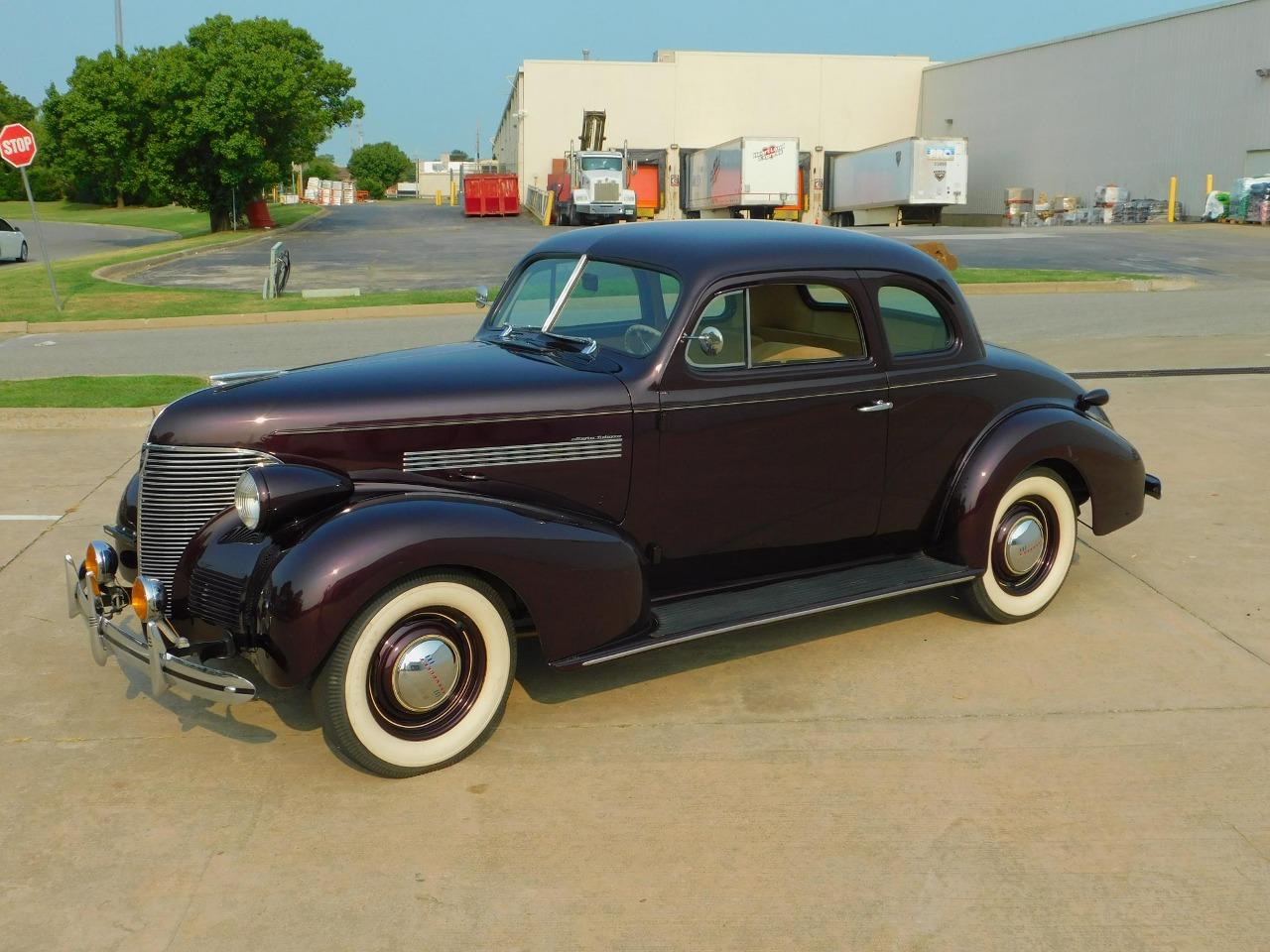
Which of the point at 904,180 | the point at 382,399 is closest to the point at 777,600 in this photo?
the point at 382,399

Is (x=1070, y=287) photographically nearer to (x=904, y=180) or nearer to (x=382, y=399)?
(x=382, y=399)

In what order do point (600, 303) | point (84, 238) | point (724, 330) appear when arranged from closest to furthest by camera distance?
point (724, 330)
point (600, 303)
point (84, 238)

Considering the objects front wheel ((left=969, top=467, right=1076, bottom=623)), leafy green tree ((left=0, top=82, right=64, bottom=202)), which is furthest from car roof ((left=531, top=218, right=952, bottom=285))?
leafy green tree ((left=0, top=82, right=64, bottom=202))

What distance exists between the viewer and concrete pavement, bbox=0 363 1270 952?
10.3 ft

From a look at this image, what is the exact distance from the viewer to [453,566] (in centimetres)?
390

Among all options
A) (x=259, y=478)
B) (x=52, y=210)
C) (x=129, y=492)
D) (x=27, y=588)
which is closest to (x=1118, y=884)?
(x=259, y=478)

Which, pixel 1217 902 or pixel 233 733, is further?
pixel 233 733

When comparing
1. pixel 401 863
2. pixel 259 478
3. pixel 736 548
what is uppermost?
pixel 259 478

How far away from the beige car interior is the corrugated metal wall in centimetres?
4195

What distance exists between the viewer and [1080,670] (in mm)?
4785

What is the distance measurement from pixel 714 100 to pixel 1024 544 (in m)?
58.2

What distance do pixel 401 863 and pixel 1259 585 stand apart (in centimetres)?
434

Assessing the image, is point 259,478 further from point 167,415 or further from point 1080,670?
point 1080,670

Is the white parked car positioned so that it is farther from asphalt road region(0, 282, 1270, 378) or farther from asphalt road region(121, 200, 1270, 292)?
asphalt road region(0, 282, 1270, 378)
